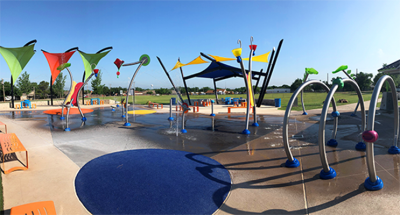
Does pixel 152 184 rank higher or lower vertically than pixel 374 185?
lower

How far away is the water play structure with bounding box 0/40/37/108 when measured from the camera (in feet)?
38.7

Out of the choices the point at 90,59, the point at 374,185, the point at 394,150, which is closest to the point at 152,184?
the point at 374,185

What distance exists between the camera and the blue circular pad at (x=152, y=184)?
11.8 ft

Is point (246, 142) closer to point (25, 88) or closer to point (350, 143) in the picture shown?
point (350, 143)

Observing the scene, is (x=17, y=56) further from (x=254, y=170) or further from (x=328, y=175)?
(x=328, y=175)

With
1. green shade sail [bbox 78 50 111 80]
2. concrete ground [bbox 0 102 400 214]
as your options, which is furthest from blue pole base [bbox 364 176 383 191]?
green shade sail [bbox 78 50 111 80]

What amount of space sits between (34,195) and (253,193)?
4231 millimetres

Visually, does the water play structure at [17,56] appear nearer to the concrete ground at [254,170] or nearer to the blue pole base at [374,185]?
the concrete ground at [254,170]

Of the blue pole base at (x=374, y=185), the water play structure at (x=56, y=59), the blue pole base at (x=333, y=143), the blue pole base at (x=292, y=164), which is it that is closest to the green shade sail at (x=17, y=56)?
the water play structure at (x=56, y=59)

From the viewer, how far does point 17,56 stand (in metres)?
12.1

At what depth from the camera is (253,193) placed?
13.1ft

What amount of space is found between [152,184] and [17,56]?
43.8ft

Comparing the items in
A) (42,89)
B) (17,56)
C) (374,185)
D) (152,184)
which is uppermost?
(42,89)

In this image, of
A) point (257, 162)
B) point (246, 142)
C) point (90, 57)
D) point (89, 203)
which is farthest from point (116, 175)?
point (90, 57)
